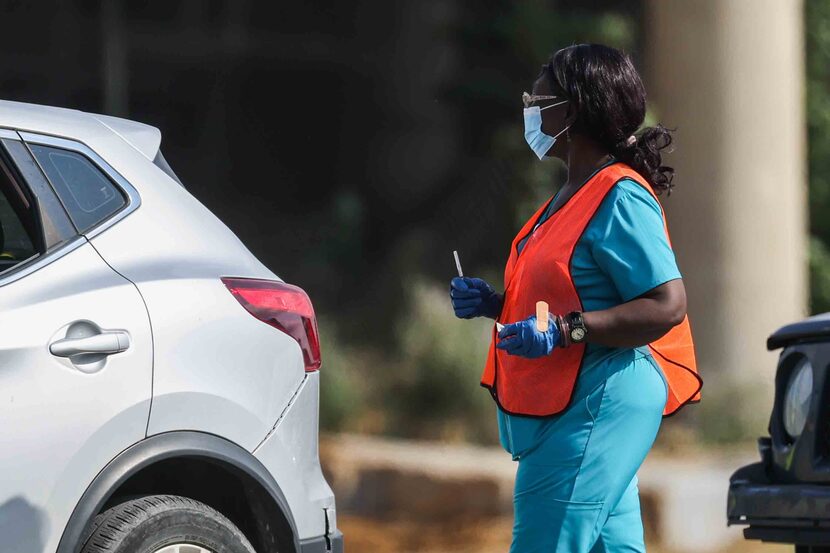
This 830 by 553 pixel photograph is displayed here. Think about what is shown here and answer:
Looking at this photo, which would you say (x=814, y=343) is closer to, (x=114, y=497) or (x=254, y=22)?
(x=114, y=497)

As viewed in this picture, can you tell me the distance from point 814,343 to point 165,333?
2.16m

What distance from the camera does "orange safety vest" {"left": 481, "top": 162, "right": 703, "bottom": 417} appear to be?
338 cm

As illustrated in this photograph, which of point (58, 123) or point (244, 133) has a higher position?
point (244, 133)

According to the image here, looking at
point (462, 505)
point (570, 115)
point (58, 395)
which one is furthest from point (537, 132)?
point (462, 505)

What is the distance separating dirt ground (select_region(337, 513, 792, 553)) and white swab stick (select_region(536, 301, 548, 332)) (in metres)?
4.07

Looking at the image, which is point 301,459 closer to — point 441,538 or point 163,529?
point 163,529

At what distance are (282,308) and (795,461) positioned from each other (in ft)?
5.73

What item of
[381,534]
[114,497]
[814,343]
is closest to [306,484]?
[114,497]

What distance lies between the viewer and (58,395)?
11.1ft

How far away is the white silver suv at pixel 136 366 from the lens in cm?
339

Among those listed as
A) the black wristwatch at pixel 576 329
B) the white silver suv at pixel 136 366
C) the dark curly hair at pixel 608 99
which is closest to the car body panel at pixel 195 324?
the white silver suv at pixel 136 366

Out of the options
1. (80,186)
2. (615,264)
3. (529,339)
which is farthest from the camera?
(80,186)

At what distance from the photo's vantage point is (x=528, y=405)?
3.42 metres

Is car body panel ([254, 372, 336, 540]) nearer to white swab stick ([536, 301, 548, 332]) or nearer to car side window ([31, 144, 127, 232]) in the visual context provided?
car side window ([31, 144, 127, 232])
